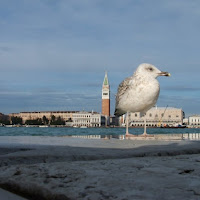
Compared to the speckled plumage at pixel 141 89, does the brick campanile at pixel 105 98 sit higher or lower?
higher

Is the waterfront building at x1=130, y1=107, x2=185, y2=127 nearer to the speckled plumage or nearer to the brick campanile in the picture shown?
the brick campanile

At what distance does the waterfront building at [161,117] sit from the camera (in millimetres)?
97625

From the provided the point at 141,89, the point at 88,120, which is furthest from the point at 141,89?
the point at 88,120

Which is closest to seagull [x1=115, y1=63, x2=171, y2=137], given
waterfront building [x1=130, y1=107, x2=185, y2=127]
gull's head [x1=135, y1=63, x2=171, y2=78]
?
gull's head [x1=135, y1=63, x2=171, y2=78]

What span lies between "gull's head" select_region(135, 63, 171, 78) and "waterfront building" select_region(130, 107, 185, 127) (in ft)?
299

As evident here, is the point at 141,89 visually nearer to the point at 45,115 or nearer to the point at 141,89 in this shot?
the point at 141,89

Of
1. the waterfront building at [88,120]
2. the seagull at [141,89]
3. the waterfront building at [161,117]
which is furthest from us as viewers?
the waterfront building at [88,120]

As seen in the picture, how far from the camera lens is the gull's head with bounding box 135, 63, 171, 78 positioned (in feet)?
18.7

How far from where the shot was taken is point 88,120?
106000 mm

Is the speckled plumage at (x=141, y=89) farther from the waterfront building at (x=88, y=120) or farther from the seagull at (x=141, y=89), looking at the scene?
the waterfront building at (x=88, y=120)

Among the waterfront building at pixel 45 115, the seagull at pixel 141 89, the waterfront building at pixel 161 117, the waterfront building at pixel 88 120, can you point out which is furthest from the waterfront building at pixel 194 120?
the seagull at pixel 141 89

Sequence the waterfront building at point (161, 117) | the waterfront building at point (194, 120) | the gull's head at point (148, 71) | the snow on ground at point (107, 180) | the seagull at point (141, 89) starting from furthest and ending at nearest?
1. the waterfront building at point (194, 120)
2. the waterfront building at point (161, 117)
3. the gull's head at point (148, 71)
4. the seagull at point (141, 89)
5. the snow on ground at point (107, 180)

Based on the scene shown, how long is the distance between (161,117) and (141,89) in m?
93.6

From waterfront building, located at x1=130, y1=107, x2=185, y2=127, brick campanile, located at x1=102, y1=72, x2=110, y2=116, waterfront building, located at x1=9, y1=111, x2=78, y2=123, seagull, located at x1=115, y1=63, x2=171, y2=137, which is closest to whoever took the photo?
seagull, located at x1=115, y1=63, x2=171, y2=137
